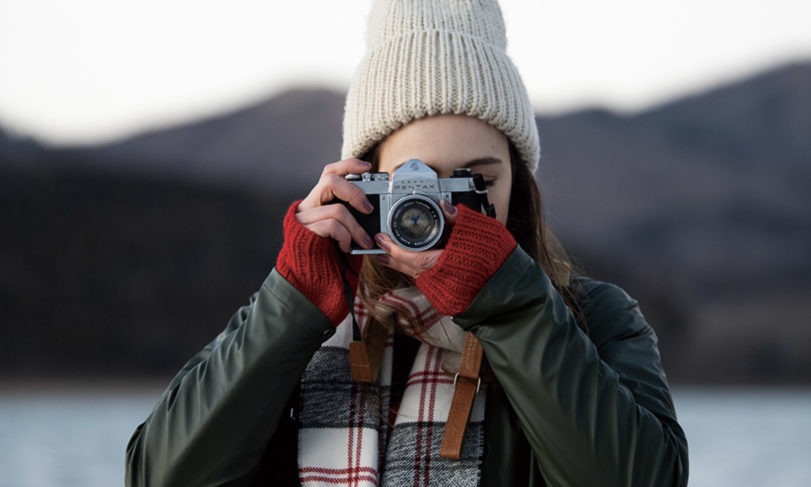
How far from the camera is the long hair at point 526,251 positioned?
4.21 feet

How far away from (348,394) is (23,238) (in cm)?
1589

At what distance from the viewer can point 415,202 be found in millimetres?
1172

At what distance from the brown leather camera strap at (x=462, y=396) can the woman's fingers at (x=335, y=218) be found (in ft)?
0.72

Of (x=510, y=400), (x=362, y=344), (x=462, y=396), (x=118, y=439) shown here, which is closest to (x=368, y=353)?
(x=362, y=344)

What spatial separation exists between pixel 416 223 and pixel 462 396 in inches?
10.4

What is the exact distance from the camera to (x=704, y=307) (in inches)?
888

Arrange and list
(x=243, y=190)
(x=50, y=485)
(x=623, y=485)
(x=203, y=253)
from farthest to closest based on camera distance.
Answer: (x=243, y=190) → (x=203, y=253) → (x=50, y=485) → (x=623, y=485)

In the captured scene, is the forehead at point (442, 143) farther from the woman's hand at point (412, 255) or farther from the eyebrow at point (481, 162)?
the woman's hand at point (412, 255)

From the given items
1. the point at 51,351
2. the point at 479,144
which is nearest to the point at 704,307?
the point at 51,351

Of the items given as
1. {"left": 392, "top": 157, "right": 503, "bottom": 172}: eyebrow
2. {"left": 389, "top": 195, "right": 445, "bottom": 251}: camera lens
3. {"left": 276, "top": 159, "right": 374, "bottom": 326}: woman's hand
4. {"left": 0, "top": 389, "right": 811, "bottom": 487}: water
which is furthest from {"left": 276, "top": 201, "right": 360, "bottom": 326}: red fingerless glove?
{"left": 0, "top": 389, "right": 811, "bottom": 487}: water

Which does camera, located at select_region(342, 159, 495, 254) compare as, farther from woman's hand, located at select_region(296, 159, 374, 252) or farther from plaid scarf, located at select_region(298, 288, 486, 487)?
plaid scarf, located at select_region(298, 288, 486, 487)

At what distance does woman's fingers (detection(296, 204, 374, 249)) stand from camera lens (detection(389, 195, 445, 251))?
0.05 m

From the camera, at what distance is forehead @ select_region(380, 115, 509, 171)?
1.28 meters

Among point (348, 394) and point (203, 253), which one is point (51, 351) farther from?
point (348, 394)
